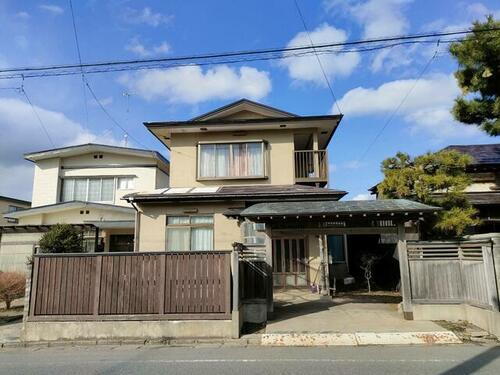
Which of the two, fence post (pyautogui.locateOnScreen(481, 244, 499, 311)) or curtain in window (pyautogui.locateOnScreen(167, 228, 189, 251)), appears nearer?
fence post (pyautogui.locateOnScreen(481, 244, 499, 311))

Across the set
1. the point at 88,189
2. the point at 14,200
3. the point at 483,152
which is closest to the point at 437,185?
the point at 483,152

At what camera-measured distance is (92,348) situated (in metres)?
8.50

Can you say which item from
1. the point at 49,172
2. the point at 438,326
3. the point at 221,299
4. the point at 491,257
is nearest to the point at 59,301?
the point at 221,299

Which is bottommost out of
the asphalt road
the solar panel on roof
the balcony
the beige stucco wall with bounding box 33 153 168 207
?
the asphalt road

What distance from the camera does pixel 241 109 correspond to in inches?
735

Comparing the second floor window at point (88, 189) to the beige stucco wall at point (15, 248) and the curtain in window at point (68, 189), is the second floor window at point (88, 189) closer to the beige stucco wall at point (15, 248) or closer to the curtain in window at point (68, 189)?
the curtain in window at point (68, 189)

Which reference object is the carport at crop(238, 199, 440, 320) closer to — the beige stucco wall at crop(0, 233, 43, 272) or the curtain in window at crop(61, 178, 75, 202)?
the beige stucco wall at crop(0, 233, 43, 272)

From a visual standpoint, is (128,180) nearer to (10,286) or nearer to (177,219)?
(177,219)

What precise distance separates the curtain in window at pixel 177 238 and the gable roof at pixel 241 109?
216 inches

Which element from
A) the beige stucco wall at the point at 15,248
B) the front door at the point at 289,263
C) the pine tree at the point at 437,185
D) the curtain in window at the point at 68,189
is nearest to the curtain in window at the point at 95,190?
the curtain in window at the point at 68,189

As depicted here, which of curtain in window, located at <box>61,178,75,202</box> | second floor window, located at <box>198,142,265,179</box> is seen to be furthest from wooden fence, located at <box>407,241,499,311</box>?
curtain in window, located at <box>61,178,75,202</box>

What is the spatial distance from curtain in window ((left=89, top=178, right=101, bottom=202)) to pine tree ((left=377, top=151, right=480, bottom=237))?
1654 cm

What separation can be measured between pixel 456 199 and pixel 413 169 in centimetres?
149

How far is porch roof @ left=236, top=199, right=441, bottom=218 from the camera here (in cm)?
1005
